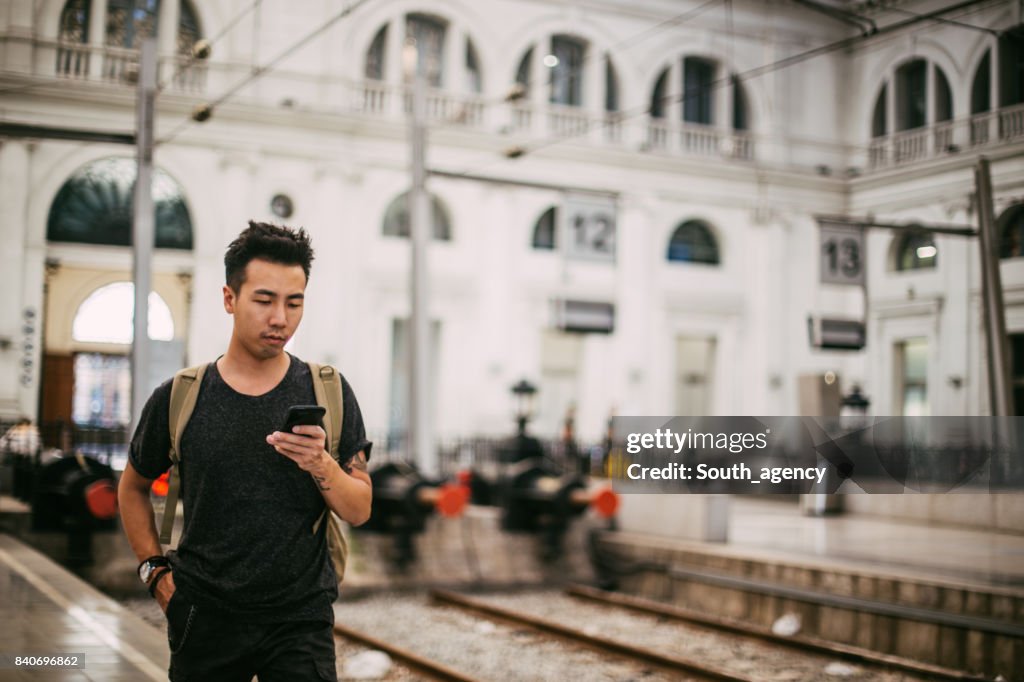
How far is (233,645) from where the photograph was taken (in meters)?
2.93

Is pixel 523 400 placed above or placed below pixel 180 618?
above

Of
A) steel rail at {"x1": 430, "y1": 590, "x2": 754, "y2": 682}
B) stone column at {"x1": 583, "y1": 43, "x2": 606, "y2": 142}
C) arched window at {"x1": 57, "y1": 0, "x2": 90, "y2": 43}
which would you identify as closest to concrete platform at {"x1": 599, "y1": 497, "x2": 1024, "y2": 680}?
steel rail at {"x1": 430, "y1": 590, "x2": 754, "y2": 682}

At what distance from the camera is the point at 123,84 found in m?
9.53

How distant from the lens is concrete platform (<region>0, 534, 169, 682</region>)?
17.8 ft

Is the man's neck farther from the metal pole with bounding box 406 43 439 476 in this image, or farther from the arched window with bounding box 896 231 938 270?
the metal pole with bounding box 406 43 439 476

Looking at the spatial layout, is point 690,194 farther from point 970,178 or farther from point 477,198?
point 477,198

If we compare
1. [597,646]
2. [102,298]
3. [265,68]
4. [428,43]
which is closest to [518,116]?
[428,43]

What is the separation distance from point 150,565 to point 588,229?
36.3 feet

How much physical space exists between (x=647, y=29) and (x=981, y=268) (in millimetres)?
4876


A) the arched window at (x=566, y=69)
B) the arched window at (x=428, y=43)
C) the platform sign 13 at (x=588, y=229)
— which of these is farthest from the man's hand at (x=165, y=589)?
the arched window at (x=566, y=69)

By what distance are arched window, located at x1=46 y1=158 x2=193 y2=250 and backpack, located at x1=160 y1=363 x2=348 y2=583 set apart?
22.2ft

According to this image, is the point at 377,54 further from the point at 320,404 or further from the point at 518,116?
the point at 320,404

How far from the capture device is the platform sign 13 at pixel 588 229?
1361cm

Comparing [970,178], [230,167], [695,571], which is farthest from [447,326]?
[970,178]
